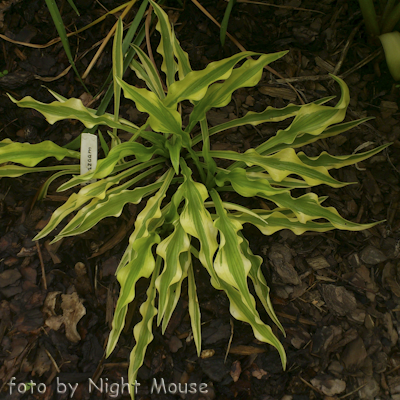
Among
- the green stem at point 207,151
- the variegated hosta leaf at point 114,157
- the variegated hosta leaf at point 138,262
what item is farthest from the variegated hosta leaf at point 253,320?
the variegated hosta leaf at point 114,157

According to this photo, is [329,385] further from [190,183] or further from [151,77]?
[151,77]

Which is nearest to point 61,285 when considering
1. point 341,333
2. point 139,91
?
point 139,91

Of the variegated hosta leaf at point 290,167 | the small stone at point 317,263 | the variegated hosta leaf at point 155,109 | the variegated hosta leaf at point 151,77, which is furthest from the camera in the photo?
the small stone at point 317,263

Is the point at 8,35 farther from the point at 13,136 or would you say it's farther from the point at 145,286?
the point at 145,286

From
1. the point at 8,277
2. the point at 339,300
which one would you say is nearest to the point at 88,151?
the point at 8,277

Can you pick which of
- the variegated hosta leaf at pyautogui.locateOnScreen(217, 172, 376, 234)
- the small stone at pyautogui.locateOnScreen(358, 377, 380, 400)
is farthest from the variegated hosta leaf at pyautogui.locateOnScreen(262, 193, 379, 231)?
the small stone at pyautogui.locateOnScreen(358, 377, 380, 400)

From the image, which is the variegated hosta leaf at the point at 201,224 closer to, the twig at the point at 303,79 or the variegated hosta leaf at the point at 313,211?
the variegated hosta leaf at the point at 313,211

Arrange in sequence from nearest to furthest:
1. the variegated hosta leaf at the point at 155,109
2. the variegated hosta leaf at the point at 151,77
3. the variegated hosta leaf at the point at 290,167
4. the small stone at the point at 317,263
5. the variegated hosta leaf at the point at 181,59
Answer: the variegated hosta leaf at the point at 155,109 → the variegated hosta leaf at the point at 290,167 → the variegated hosta leaf at the point at 181,59 → the variegated hosta leaf at the point at 151,77 → the small stone at the point at 317,263
